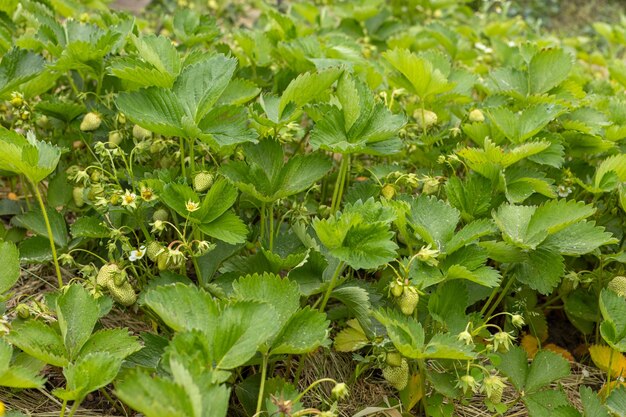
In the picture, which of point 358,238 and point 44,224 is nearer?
point 358,238

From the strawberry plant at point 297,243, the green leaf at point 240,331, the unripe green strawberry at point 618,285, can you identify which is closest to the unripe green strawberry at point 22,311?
the strawberry plant at point 297,243

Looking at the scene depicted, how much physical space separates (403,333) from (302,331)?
197 mm

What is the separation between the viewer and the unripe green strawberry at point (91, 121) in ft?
5.62

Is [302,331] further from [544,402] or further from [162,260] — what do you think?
[544,402]

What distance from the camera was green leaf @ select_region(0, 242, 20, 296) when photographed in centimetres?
137

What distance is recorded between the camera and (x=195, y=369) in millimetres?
996

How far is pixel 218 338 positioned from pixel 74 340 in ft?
1.12

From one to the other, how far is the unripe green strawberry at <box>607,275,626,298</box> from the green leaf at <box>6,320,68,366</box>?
125 centimetres

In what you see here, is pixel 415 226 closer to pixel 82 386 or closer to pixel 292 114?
pixel 292 114

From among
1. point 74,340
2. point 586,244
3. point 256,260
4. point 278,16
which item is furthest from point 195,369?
point 278,16

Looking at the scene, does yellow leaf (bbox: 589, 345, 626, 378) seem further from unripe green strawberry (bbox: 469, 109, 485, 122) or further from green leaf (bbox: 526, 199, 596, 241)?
unripe green strawberry (bbox: 469, 109, 485, 122)

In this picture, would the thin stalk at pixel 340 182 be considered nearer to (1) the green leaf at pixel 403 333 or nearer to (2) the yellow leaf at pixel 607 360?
(1) the green leaf at pixel 403 333

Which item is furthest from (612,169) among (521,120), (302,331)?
(302,331)

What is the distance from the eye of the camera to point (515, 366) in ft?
4.90
